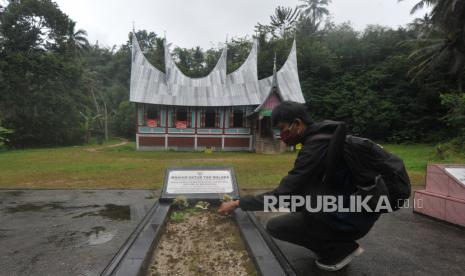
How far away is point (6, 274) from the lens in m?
3.07

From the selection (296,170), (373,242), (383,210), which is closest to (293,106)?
(296,170)

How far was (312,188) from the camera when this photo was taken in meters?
2.56

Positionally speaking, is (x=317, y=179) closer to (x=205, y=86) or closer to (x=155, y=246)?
(x=155, y=246)

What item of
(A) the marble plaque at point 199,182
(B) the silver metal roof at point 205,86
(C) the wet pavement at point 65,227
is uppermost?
(B) the silver metal roof at point 205,86

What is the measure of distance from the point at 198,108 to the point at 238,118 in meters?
2.77

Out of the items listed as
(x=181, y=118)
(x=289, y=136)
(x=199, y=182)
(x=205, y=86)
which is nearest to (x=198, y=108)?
(x=181, y=118)

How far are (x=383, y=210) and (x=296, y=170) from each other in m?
0.71

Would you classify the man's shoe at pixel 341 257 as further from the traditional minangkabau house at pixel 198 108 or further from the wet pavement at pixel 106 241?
the traditional minangkabau house at pixel 198 108

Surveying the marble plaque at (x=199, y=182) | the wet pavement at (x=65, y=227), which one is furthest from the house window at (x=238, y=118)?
the marble plaque at (x=199, y=182)

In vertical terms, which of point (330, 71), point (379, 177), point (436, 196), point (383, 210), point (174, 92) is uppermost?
point (330, 71)

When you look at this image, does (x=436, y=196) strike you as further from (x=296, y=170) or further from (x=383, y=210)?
(x=296, y=170)

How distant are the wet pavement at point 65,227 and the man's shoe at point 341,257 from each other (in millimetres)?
2063

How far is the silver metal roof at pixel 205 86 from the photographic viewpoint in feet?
70.4

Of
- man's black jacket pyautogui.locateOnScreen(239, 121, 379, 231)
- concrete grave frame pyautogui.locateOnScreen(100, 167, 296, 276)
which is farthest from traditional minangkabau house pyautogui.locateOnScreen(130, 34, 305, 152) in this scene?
man's black jacket pyautogui.locateOnScreen(239, 121, 379, 231)
